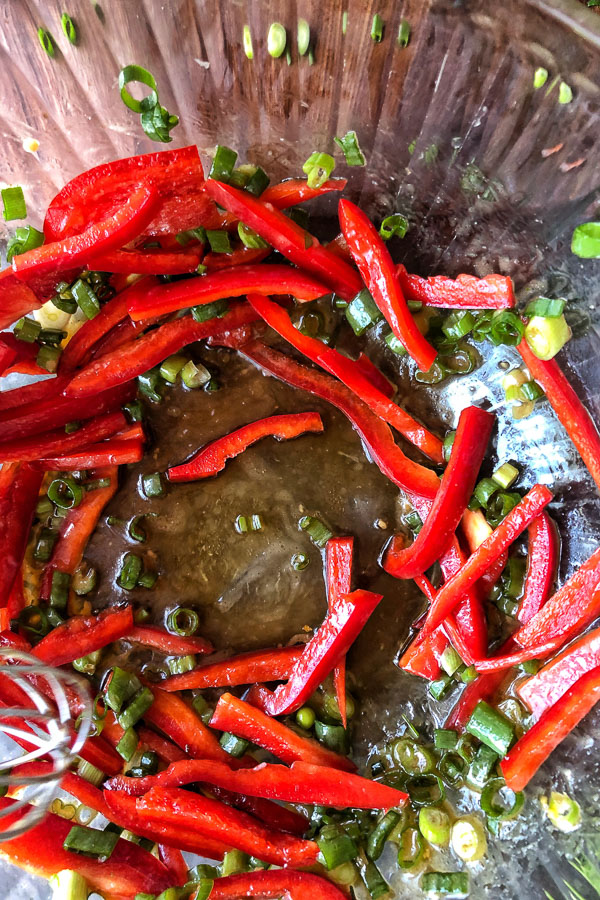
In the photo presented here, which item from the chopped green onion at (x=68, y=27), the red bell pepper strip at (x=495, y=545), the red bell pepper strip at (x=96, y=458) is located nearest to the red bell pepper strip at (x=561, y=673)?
the red bell pepper strip at (x=495, y=545)

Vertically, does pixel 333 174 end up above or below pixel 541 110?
below

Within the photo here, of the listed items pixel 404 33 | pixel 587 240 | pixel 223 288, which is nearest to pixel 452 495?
pixel 587 240

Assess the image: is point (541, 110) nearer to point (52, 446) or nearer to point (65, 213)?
point (65, 213)

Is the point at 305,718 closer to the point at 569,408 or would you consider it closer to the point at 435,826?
the point at 435,826

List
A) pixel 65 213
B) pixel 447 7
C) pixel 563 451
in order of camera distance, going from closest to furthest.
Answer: pixel 447 7 < pixel 65 213 < pixel 563 451

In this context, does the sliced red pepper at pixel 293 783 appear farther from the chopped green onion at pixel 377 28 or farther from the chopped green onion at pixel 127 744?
the chopped green onion at pixel 377 28

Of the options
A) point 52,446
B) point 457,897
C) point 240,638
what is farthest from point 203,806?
point 52,446
